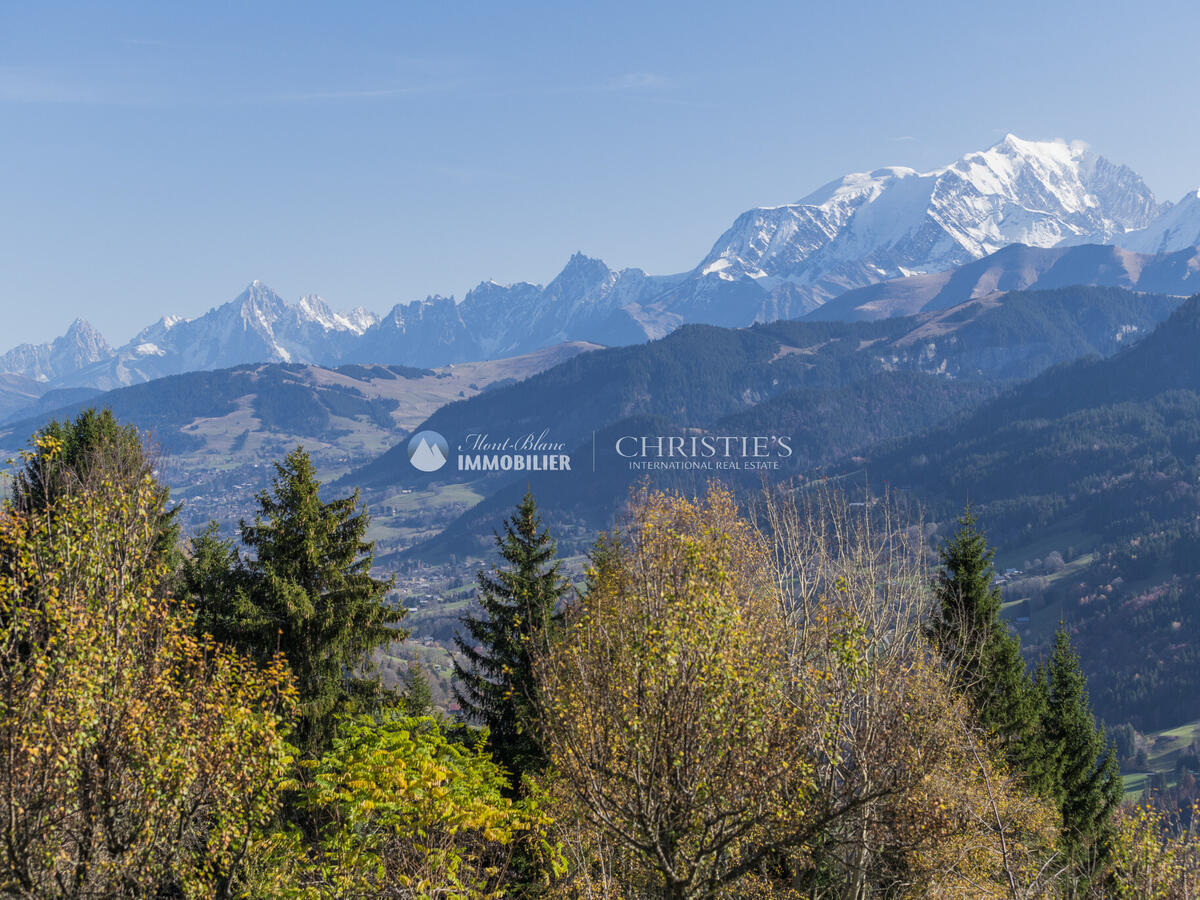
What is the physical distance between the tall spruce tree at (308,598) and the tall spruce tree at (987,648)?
3148 centimetres

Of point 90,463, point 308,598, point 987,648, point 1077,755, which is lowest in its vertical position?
point 1077,755

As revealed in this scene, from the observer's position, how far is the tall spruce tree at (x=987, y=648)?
170 ft

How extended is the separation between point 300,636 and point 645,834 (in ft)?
84.4

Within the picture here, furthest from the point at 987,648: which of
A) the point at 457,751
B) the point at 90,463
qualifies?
the point at 90,463

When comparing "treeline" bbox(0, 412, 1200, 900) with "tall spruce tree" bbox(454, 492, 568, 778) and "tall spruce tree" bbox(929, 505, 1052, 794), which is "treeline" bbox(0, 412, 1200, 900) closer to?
"tall spruce tree" bbox(454, 492, 568, 778)

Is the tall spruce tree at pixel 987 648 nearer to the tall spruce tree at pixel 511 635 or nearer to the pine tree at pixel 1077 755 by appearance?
the pine tree at pixel 1077 755

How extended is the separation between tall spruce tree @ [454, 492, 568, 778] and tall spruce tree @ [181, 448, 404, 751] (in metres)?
5.19

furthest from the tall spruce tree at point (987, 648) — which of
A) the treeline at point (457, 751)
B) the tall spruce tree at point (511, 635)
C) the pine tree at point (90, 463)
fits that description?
the pine tree at point (90, 463)

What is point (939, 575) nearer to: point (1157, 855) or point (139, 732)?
point (1157, 855)

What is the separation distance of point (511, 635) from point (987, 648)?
90.7 feet

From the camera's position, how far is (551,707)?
2070 centimetres

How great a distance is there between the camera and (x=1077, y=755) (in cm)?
6119

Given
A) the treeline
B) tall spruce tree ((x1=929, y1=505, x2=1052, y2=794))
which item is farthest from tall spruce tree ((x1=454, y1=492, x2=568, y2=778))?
tall spruce tree ((x1=929, y1=505, x2=1052, y2=794))

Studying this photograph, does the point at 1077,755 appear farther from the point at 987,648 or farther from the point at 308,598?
the point at 308,598
